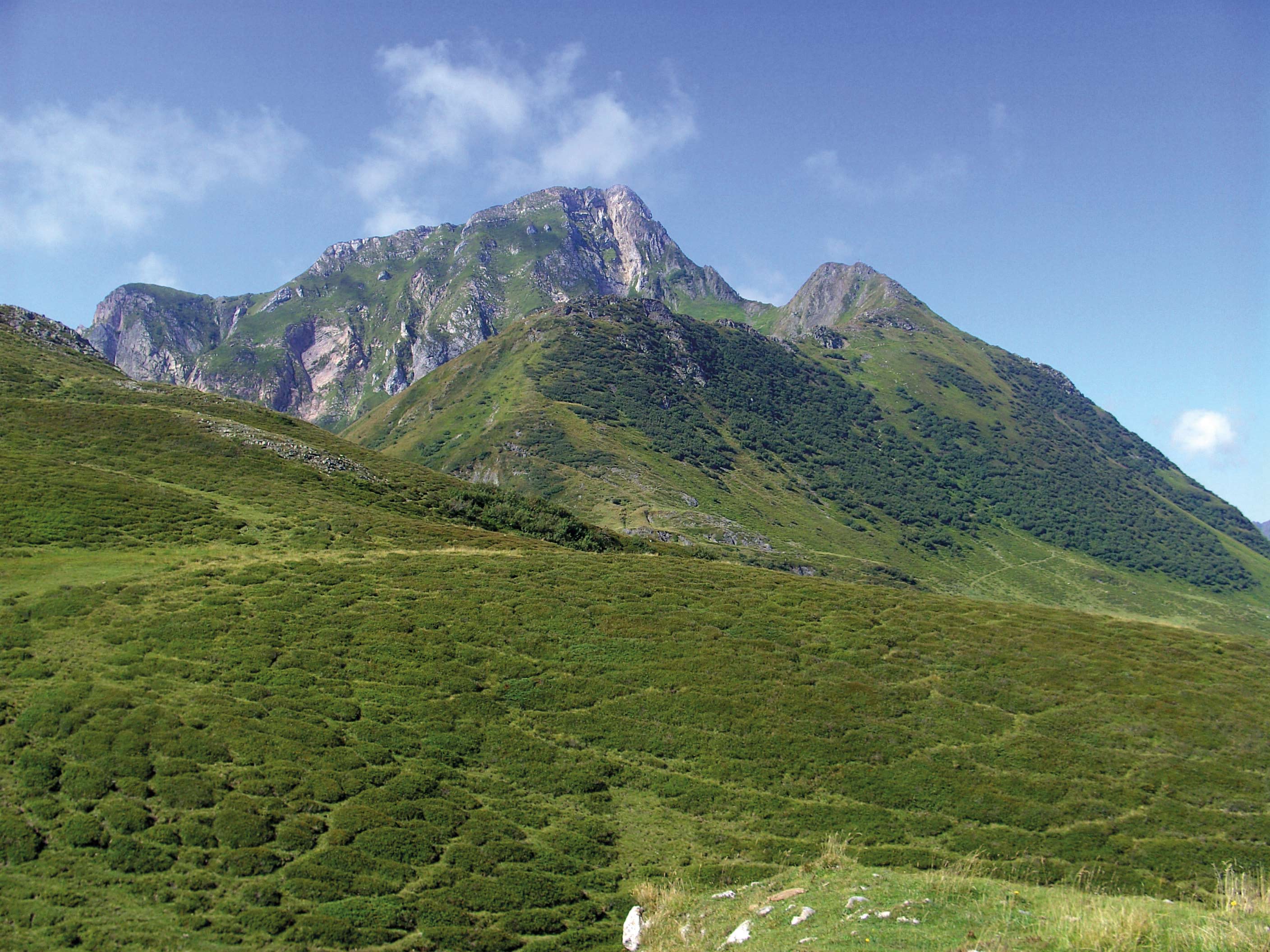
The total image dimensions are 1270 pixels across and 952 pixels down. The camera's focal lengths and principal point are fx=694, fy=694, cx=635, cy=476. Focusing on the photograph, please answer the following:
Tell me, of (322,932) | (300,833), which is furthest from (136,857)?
→ (322,932)

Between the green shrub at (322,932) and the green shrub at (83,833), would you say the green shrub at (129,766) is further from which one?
the green shrub at (322,932)

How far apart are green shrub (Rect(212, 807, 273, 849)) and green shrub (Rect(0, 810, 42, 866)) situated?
179 inches

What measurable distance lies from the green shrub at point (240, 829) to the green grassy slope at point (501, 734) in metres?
0.11

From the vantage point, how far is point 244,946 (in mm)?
18500

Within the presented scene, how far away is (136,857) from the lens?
20.7 meters

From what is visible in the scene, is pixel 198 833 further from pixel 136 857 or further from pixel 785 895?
pixel 785 895

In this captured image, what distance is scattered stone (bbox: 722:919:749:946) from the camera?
17.0 m

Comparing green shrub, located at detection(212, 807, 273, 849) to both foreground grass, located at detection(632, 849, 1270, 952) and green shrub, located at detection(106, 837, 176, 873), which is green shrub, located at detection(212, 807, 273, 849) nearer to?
green shrub, located at detection(106, 837, 176, 873)

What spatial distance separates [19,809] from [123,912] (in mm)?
6160

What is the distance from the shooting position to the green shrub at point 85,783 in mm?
22672

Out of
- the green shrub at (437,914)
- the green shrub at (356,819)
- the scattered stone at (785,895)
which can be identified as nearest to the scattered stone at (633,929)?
the scattered stone at (785,895)

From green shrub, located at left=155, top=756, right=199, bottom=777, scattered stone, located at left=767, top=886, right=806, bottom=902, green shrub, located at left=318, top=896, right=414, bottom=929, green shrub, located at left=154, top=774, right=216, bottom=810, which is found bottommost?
green shrub, located at left=318, top=896, right=414, bottom=929

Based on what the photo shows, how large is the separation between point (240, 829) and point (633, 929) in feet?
43.6

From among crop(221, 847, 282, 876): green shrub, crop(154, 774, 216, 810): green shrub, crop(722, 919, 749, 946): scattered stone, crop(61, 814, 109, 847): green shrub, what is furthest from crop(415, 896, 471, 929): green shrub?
crop(61, 814, 109, 847): green shrub
